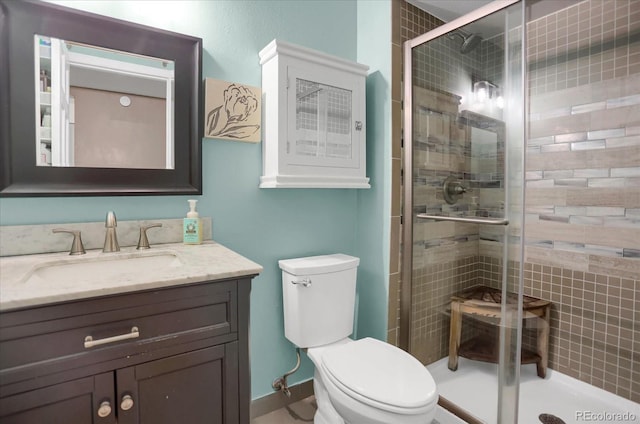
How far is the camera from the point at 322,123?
172 centimetres

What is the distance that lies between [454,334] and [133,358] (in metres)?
1.54

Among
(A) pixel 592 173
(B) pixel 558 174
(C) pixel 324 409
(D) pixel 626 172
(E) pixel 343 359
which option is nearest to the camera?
(E) pixel 343 359

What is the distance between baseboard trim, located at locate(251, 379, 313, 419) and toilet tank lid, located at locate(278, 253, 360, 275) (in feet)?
2.28

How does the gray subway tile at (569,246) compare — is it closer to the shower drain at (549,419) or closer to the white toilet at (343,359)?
the shower drain at (549,419)

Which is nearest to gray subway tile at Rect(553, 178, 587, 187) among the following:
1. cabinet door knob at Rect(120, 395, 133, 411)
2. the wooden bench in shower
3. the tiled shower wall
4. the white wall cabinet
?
the tiled shower wall

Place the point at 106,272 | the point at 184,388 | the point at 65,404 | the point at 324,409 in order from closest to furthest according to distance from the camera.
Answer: the point at 65,404, the point at 184,388, the point at 106,272, the point at 324,409

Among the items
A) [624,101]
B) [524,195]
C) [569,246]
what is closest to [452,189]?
[524,195]

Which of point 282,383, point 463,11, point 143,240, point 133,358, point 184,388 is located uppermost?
point 463,11

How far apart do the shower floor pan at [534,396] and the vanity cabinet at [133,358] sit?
1154 mm

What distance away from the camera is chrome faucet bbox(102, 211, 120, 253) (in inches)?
50.0

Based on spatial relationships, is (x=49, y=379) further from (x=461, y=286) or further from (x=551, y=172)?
(x=551, y=172)

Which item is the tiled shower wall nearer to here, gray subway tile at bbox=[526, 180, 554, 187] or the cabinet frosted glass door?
gray subway tile at bbox=[526, 180, 554, 187]

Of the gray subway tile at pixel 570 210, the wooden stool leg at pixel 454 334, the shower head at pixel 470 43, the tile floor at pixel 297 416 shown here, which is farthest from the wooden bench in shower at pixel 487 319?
the shower head at pixel 470 43

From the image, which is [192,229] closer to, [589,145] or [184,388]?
[184,388]
